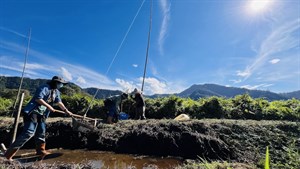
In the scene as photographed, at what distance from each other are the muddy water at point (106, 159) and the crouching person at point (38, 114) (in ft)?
1.32

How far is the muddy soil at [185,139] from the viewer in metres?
5.73

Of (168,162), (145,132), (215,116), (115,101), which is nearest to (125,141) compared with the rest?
(145,132)

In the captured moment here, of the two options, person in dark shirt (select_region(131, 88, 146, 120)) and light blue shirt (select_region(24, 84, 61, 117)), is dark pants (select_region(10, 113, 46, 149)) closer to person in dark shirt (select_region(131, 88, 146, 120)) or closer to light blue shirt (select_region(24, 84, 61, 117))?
light blue shirt (select_region(24, 84, 61, 117))

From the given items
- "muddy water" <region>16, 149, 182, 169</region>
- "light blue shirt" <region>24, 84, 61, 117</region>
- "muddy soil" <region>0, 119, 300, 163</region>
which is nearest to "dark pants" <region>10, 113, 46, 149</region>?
"light blue shirt" <region>24, 84, 61, 117</region>

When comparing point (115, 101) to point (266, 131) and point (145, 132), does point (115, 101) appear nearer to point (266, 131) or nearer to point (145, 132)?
point (145, 132)

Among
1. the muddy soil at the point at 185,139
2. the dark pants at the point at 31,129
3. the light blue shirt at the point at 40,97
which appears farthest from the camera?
the muddy soil at the point at 185,139

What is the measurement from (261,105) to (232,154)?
6.61m

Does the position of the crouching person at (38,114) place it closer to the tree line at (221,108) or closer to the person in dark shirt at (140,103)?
the person in dark shirt at (140,103)

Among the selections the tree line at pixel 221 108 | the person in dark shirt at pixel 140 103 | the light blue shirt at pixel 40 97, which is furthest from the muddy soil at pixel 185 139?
the tree line at pixel 221 108

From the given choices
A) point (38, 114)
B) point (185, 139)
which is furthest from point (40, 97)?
point (185, 139)

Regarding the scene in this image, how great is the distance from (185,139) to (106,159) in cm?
227

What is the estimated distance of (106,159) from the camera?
19.3 feet

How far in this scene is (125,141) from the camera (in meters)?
6.90

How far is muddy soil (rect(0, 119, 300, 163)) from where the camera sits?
18.8ft
